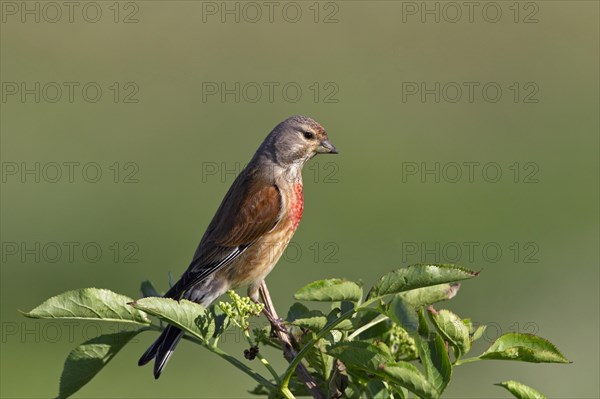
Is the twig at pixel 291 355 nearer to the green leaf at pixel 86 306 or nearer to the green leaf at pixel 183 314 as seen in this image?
the green leaf at pixel 183 314

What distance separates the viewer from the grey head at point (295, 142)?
4441 millimetres

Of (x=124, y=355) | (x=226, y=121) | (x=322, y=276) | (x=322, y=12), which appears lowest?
(x=124, y=355)

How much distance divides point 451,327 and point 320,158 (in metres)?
8.53

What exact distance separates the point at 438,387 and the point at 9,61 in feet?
51.5

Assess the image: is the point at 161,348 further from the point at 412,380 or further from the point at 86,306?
the point at 412,380

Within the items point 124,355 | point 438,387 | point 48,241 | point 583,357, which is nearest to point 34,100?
point 48,241

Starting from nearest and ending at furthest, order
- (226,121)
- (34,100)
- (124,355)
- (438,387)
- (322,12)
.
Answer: (438,387), (124,355), (226,121), (34,100), (322,12)

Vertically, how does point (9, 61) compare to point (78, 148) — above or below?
above

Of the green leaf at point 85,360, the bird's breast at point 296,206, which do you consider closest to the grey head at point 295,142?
the bird's breast at point 296,206

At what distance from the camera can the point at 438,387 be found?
1930 mm

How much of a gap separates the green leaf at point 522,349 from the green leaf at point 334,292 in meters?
0.29

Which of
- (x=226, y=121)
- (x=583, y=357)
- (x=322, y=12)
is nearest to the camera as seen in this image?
(x=583, y=357)

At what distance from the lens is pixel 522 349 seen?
2053mm

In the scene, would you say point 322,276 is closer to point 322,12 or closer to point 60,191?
Answer: point 60,191
